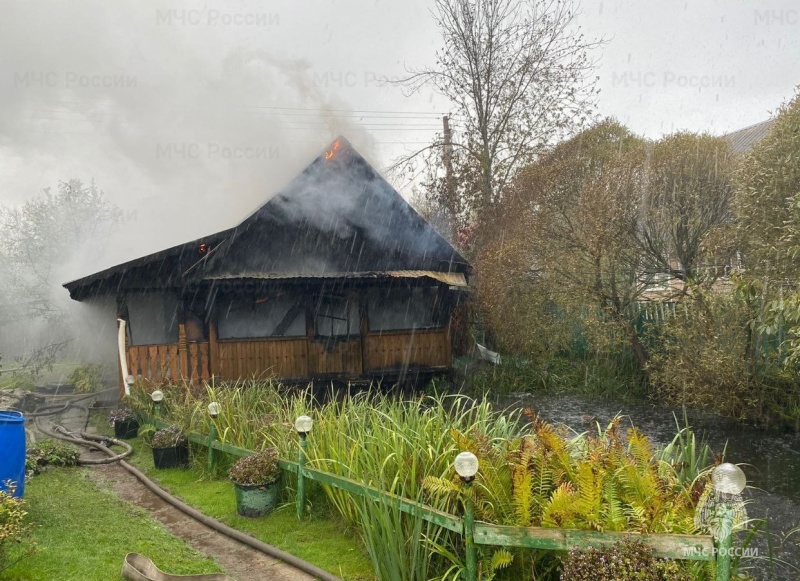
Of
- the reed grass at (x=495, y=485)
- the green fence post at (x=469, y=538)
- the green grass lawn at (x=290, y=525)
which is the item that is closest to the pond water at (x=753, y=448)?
the reed grass at (x=495, y=485)

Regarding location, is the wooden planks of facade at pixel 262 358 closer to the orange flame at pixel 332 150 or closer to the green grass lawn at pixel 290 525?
the orange flame at pixel 332 150

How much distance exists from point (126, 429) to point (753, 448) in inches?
391

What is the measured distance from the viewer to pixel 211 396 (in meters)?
8.23

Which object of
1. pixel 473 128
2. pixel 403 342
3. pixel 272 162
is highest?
pixel 473 128

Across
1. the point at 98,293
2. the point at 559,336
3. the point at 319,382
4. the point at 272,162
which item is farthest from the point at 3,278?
the point at 559,336

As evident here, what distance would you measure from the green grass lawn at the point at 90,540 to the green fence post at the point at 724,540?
347cm

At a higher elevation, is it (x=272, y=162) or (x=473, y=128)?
(x=473, y=128)

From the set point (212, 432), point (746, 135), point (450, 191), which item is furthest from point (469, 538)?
point (746, 135)

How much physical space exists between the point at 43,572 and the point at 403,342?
9357 mm

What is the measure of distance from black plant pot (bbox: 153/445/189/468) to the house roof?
14.3 feet

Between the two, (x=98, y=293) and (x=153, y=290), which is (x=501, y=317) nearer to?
(x=153, y=290)

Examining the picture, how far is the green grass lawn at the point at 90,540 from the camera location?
4605mm

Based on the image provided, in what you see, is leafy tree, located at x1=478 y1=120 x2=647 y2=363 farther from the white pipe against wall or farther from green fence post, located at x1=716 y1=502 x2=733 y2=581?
green fence post, located at x1=716 y1=502 x2=733 y2=581

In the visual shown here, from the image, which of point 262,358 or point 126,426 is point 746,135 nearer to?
point 262,358
